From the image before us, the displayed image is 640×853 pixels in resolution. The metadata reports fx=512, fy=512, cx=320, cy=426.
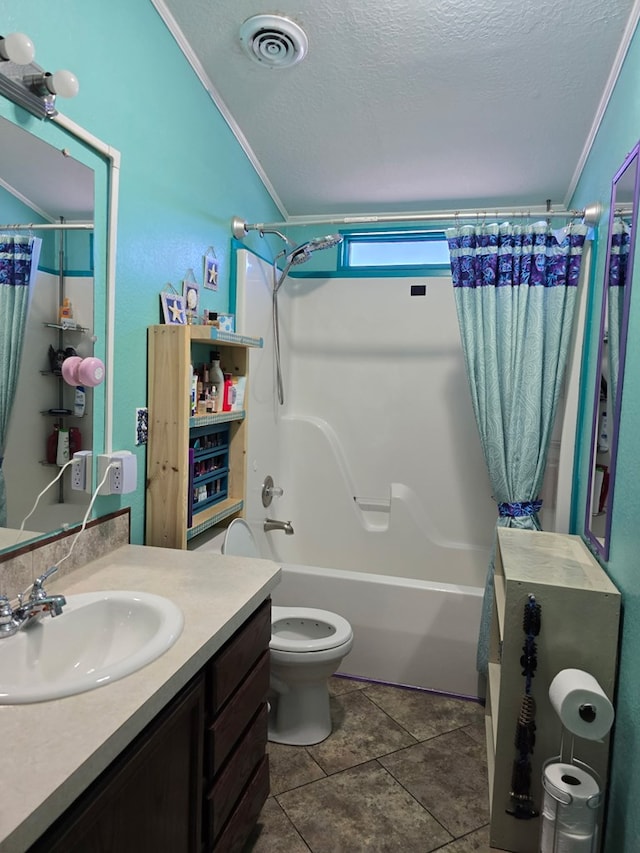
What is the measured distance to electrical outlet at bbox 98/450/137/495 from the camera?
154 cm

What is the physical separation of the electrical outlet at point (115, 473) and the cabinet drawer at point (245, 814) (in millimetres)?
914

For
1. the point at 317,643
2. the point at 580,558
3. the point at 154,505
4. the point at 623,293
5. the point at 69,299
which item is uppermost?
A: the point at 623,293

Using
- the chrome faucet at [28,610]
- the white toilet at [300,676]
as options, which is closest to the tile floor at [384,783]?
the white toilet at [300,676]

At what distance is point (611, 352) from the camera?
167 cm

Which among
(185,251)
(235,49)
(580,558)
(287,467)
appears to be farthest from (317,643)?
(235,49)

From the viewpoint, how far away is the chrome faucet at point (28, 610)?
1064 millimetres

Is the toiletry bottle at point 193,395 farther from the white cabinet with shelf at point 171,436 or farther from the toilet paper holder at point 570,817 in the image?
the toilet paper holder at point 570,817

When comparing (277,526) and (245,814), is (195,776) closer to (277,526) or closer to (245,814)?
(245,814)

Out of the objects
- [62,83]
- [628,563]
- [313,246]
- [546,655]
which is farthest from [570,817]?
[313,246]

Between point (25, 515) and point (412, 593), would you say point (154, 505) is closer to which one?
point (25, 515)

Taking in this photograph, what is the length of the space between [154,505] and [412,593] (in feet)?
4.19

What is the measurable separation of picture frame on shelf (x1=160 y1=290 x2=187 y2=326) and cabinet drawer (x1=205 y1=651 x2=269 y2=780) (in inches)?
46.1

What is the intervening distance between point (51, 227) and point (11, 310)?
0.85 feet

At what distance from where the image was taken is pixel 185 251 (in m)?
1.97
